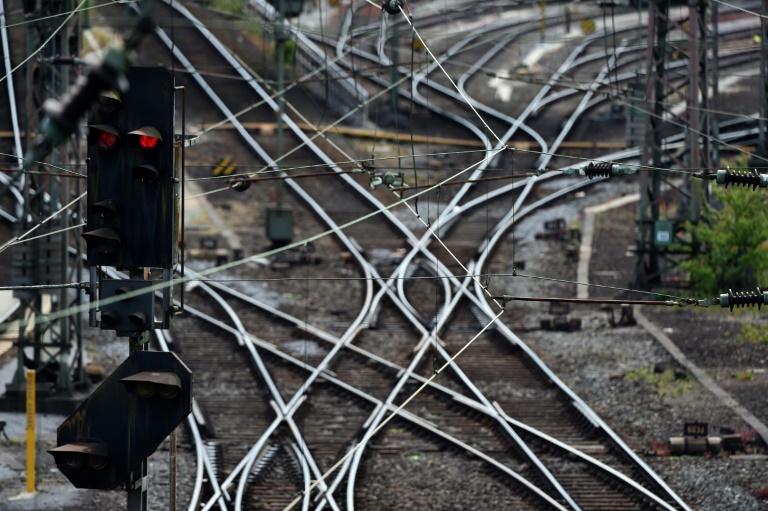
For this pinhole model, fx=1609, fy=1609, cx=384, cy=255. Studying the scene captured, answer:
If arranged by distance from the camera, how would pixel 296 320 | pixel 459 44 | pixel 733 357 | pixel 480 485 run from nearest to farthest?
1. pixel 480 485
2. pixel 733 357
3. pixel 296 320
4. pixel 459 44

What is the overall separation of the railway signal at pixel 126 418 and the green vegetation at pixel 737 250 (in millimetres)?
20783

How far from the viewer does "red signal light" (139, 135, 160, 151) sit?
32.9 feet

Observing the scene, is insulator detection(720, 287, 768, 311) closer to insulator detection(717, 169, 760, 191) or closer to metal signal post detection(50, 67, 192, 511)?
insulator detection(717, 169, 760, 191)

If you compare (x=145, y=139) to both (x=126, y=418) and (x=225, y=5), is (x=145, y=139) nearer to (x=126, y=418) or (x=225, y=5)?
(x=126, y=418)

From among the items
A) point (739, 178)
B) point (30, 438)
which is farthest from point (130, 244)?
point (30, 438)

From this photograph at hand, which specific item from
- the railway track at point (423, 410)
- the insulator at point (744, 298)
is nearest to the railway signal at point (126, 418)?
the insulator at point (744, 298)

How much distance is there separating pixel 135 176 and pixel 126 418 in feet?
4.97

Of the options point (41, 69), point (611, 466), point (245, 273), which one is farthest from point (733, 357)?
point (41, 69)

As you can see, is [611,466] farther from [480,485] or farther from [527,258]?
[527,258]

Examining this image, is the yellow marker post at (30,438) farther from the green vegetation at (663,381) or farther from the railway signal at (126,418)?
the green vegetation at (663,381)

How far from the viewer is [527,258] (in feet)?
107

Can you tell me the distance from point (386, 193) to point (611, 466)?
17.1 metres

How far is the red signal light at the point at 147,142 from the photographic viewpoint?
395 inches

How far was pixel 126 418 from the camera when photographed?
1006cm
